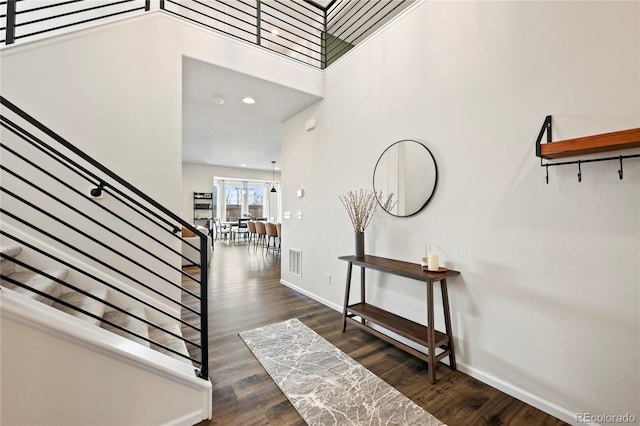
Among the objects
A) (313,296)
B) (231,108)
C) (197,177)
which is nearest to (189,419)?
(313,296)

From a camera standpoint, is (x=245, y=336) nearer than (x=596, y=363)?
No

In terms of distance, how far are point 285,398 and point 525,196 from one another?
6.92 ft

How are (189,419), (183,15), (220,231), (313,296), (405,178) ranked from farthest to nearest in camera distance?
(220,231) < (313,296) < (183,15) < (405,178) < (189,419)

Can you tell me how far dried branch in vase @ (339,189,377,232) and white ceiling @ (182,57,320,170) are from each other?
1.55m

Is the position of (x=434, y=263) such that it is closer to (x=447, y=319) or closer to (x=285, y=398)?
(x=447, y=319)

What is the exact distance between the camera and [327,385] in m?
1.96

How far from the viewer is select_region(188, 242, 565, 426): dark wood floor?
168 cm

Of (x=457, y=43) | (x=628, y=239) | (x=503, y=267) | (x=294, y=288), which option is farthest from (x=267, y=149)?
(x=628, y=239)

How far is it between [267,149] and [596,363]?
270 inches

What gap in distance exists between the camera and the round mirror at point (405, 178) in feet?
7.82

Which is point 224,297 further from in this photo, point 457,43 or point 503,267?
point 457,43

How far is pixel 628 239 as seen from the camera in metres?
1.45

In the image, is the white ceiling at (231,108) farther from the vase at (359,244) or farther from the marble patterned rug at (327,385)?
the marble patterned rug at (327,385)

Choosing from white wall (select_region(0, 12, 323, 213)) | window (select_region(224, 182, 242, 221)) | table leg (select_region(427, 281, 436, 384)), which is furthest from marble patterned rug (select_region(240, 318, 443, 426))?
window (select_region(224, 182, 242, 221))
